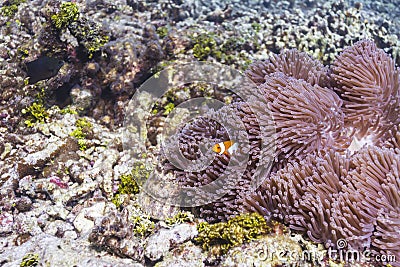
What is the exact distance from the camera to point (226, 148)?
2.96 metres

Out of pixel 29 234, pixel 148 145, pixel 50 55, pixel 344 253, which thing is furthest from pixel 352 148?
pixel 50 55

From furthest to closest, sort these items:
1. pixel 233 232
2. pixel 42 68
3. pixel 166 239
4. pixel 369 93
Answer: pixel 42 68 < pixel 369 93 < pixel 166 239 < pixel 233 232

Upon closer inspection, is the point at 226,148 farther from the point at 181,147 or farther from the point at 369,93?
the point at 369,93

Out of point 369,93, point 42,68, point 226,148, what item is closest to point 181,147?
point 226,148

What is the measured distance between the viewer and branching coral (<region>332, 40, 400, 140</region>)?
10.6 ft

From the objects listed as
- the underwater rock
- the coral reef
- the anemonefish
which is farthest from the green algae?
the anemonefish

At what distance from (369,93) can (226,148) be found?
4.76 feet

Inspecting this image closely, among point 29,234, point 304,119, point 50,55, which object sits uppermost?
point 304,119

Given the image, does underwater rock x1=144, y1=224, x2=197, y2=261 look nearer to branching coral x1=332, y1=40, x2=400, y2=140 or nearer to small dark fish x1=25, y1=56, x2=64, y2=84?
branching coral x1=332, y1=40, x2=400, y2=140

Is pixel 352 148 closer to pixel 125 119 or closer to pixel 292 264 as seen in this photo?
pixel 292 264

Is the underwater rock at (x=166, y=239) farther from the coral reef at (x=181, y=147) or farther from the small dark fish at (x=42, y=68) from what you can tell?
the small dark fish at (x=42, y=68)

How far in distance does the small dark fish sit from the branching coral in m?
3.32

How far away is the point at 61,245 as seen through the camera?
2.74 meters

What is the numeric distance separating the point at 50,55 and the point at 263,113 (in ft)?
9.59
